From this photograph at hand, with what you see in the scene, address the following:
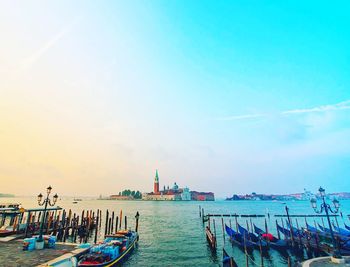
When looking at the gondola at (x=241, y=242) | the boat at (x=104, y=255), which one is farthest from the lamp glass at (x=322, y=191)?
the boat at (x=104, y=255)

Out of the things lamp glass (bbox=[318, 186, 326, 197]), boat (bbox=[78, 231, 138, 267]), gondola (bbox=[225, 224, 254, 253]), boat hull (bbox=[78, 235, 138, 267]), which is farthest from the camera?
gondola (bbox=[225, 224, 254, 253])

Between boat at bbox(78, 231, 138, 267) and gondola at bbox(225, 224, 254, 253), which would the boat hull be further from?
gondola at bbox(225, 224, 254, 253)

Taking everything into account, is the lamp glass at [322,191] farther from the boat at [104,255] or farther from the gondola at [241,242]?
the boat at [104,255]

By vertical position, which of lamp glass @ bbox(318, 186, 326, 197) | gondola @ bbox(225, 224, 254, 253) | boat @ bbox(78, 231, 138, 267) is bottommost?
gondola @ bbox(225, 224, 254, 253)

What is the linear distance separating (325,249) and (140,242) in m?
23.4

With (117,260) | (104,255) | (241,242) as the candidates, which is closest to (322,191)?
(241,242)

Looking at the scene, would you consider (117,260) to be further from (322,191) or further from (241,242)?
(322,191)

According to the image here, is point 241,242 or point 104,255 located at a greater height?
point 104,255

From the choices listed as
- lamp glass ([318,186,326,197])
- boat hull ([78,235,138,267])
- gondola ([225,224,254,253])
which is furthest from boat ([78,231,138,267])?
lamp glass ([318,186,326,197])

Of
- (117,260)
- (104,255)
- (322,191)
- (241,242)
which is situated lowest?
(241,242)

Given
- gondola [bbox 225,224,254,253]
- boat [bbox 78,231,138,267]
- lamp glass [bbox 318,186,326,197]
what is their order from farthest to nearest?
gondola [bbox 225,224,254,253] → boat [bbox 78,231,138,267] → lamp glass [bbox 318,186,326,197]

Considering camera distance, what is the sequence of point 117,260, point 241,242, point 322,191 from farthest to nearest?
1. point 241,242
2. point 117,260
3. point 322,191

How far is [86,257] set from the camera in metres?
16.5

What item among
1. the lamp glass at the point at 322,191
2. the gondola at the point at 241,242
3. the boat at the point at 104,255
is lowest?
the gondola at the point at 241,242
